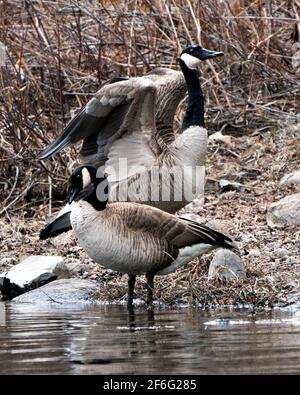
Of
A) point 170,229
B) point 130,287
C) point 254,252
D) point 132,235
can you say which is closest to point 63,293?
point 130,287

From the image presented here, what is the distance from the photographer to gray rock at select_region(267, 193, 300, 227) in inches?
373

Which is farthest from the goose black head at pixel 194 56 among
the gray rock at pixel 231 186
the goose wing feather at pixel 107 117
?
the gray rock at pixel 231 186

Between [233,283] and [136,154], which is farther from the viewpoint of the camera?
[136,154]

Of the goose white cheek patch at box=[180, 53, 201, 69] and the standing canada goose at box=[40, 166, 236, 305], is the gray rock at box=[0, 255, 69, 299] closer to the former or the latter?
the standing canada goose at box=[40, 166, 236, 305]

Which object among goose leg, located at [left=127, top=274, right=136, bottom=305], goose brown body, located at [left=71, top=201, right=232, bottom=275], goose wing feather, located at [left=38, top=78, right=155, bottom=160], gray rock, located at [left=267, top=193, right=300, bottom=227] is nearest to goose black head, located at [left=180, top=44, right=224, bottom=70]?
goose wing feather, located at [left=38, top=78, right=155, bottom=160]

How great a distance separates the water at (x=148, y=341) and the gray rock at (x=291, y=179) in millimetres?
3024

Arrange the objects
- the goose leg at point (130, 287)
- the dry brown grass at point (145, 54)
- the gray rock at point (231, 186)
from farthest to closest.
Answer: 1. the dry brown grass at point (145, 54)
2. the gray rock at point (231, 186)
3. the goose leg at point (130, 287)

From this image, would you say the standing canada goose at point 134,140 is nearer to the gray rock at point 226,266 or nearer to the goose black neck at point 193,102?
the goose black neck at point 193,102

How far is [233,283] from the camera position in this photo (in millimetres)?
7949

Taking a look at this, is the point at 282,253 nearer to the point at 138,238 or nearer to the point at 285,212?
the point at 285,212

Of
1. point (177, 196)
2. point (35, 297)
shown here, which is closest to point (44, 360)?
point (35, 297)

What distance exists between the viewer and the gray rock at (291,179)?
10484 millimetres

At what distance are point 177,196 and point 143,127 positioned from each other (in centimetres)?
73

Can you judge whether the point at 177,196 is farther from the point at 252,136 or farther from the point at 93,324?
the point at 252,136
